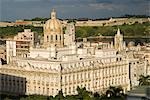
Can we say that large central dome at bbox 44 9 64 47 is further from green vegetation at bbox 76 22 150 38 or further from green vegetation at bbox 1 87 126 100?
green vegetation at bbox 76 22 150 38

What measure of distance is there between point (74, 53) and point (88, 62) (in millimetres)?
1160

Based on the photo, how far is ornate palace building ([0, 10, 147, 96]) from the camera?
16781 mm

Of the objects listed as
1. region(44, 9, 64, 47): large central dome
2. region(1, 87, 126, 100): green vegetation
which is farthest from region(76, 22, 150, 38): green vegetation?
region(1, 87, 126, 100): green vegetation

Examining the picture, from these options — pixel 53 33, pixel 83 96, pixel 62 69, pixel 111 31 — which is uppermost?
pixel 53 33

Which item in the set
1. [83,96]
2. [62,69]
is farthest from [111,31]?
[83,96]

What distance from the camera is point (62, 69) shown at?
54.7ft

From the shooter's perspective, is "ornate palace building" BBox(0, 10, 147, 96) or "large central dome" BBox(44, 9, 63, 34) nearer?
"ornate palace building" BBox(0, 10, 147, 96)

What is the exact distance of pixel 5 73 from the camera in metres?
18.1

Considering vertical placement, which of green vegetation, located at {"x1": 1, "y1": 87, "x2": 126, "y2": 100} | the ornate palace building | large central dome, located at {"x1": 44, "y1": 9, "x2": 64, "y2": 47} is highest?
large central dome, located at {"x1": 44, "y1": 9, "x2": 64, "y2": 47}

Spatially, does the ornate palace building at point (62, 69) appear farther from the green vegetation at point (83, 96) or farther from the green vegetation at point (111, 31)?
the green vegetation at point (111, 31)

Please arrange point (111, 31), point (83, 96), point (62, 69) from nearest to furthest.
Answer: point (83, 96), point (62, 69), point (111, 31)

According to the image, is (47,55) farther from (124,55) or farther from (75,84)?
(124,55)

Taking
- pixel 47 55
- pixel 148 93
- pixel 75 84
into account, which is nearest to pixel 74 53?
pixel 47 55

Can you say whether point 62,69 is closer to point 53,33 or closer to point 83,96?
point 83,96
